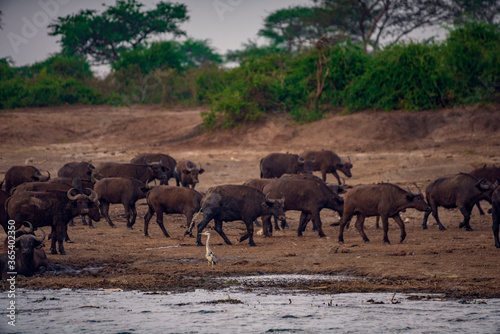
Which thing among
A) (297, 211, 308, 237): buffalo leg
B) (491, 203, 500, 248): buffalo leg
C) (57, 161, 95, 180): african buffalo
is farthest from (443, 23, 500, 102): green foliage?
(491, 203, 500, 248): buffalo leg

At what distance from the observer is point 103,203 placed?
52.9 feet

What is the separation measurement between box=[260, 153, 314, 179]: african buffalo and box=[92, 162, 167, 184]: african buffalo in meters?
3.54

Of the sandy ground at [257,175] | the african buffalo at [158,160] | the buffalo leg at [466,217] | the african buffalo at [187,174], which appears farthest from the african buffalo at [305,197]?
the african buffalo at [158,160]

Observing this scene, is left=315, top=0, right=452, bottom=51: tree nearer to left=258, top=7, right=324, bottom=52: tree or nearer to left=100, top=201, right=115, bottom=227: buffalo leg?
left=258, top=7, right=324, bottom=52: tree

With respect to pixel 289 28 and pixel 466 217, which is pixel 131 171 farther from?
pixel 289 28

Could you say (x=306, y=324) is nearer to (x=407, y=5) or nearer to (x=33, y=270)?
(x=33, y=270)

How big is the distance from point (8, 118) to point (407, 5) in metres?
26.4

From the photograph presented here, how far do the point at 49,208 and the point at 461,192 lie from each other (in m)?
8.67

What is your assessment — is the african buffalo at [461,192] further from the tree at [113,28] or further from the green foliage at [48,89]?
the tree at [113,28]

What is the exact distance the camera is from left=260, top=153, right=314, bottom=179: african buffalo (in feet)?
70.4

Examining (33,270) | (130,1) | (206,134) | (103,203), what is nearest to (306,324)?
(33,270)

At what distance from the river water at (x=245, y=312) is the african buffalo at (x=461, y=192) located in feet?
19.1

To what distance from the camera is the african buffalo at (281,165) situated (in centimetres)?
2147

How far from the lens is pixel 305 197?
1465cm
